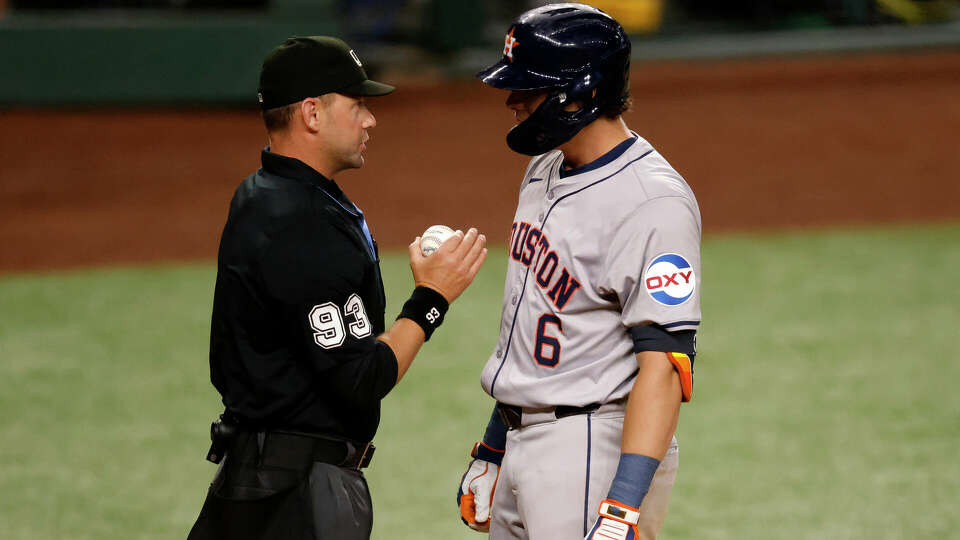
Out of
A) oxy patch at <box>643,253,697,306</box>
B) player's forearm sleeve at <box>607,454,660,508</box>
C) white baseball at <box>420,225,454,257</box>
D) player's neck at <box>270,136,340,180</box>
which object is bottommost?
player's forearm sleeve at <box>607,454,660,508</box>

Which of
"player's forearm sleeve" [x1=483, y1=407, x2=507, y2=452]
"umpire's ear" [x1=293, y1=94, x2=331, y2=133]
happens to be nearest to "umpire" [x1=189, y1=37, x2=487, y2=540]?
"umpire's ear" [x1=293, y1=94, x2=331, y2=133]

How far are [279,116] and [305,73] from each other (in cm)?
15

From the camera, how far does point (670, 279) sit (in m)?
2.75

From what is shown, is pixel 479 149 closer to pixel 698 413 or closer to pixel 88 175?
pixel 88 175

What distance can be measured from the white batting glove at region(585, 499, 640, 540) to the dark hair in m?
1.36

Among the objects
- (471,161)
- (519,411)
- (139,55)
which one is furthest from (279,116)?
(139,55)

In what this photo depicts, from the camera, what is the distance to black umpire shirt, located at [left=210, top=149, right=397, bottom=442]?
301 centimetres

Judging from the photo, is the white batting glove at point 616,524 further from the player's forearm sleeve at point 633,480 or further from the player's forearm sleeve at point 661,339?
the player's forearm sleeve at point 661,339

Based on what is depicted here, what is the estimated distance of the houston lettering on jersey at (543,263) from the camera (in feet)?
9.61

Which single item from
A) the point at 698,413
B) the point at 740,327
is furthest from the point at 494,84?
the point at 740,327

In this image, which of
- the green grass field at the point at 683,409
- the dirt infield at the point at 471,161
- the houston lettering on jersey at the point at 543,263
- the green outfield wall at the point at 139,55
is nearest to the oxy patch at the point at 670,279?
the houston lettering on jersey at the point at 543,263

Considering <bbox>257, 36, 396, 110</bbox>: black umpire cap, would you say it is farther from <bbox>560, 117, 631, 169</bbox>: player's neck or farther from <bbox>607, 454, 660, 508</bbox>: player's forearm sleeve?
<bbox>607, 454, 660, 508</bbox>: player's forearm sleeve

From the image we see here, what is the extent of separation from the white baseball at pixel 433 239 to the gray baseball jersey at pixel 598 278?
0.28 meters

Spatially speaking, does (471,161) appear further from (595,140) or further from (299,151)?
(595,140)
